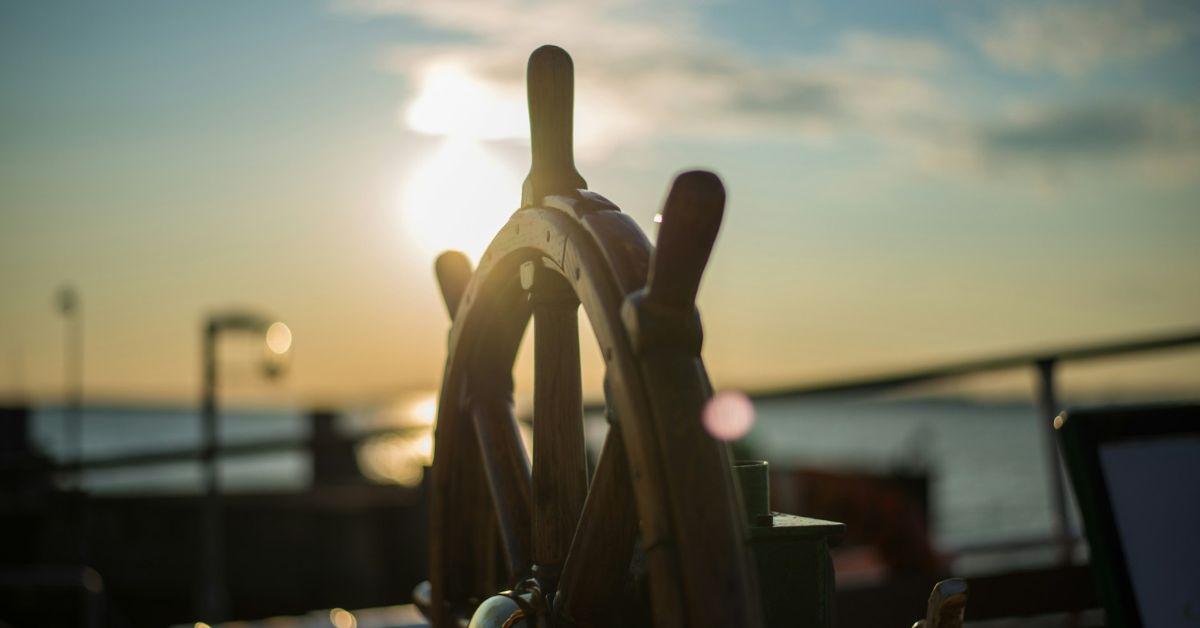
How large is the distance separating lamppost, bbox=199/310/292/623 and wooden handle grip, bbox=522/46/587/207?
10.7ft

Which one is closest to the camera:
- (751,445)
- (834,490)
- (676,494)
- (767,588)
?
(676,494)

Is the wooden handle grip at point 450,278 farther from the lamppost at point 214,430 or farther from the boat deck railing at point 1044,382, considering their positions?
the lamppost at point 214,430

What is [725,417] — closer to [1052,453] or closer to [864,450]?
[1052,453]

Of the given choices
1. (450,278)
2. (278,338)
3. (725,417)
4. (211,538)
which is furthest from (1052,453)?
(278,338)

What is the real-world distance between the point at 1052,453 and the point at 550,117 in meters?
2.10

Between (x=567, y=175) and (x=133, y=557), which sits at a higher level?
(x=133, y=557)

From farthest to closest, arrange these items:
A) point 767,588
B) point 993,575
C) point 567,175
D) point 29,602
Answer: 1. point 29,602
2. point 993,575
3. point 567,175
4. point 767,588

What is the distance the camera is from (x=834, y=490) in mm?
8633

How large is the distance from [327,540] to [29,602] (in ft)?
20.3

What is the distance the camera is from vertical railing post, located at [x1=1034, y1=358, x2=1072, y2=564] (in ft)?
9.73

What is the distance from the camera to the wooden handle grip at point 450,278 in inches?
75.7

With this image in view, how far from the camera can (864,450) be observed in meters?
109

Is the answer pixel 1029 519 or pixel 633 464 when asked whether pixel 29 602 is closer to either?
pixel 633 464

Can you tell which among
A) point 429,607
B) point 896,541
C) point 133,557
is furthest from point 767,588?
point 133,557
